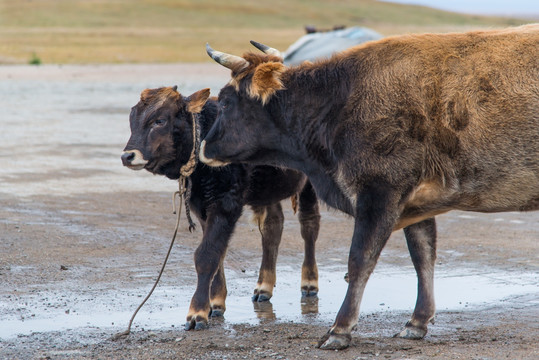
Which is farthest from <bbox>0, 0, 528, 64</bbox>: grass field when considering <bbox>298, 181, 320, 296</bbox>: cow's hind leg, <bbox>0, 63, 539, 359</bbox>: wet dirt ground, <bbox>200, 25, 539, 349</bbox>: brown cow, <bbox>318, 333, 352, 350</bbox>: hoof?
<bbox>318, 333, 352, 350</bbox>: hoof

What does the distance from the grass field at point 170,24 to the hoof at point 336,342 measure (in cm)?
3674

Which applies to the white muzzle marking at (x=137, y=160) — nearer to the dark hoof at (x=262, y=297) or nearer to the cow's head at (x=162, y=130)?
the cow's head at (x=162, y=130)

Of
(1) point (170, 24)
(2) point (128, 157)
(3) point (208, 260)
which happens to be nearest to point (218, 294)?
(3) point (208, 260)

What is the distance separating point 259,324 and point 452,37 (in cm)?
277

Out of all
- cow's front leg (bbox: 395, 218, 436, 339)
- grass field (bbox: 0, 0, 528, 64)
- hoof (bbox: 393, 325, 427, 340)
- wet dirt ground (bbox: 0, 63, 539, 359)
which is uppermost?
cow's front leg (bbox: 395, 218, 436, 339)

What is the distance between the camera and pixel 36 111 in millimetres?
23031

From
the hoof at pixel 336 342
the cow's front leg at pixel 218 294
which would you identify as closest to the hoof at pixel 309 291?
the cow's front leg at pixel 218 294

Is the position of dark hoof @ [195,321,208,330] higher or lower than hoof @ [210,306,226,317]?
higher

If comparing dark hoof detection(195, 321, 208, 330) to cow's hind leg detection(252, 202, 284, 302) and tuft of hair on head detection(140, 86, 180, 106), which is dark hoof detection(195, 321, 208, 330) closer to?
cow's hind leg detection(252, 202, 284, 302)

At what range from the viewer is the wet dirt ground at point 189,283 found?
6547 mm

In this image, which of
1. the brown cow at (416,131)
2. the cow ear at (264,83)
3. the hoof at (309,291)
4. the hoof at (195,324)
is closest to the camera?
the brown cow at (416,131)

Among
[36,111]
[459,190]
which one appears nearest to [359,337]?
[459,190]

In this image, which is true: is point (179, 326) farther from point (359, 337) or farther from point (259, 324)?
point (359, 337)

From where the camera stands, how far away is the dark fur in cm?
735
